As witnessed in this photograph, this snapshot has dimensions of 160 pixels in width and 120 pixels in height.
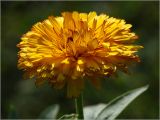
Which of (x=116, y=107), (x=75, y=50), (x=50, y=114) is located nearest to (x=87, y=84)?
(x=50, y=114)

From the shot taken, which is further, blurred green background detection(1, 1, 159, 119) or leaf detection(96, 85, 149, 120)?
blurred green background detection(1, 1, 159, 119)

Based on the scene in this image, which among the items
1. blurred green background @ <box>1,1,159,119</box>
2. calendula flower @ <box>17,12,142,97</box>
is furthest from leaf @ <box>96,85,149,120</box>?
blurred green background @ <box>1,1,159,119</box>

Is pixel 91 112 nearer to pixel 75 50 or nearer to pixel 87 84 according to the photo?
pixel 75 50

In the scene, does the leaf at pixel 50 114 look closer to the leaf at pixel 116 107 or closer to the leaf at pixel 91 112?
the leaf at pixel 91 112

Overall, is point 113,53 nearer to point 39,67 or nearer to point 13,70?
point 39,67

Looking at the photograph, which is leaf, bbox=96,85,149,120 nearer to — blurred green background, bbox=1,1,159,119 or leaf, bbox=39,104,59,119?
leaf, bbox=39,104,59,119

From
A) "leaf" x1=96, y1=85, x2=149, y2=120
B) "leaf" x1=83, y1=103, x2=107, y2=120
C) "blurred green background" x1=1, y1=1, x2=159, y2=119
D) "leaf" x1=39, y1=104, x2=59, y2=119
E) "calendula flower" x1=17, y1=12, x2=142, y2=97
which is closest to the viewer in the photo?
"calendula flower" x1=17, y1=12, x2=142, y2=97

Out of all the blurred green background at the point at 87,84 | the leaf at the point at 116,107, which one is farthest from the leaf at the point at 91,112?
the blurred green background at the point at 87,84
